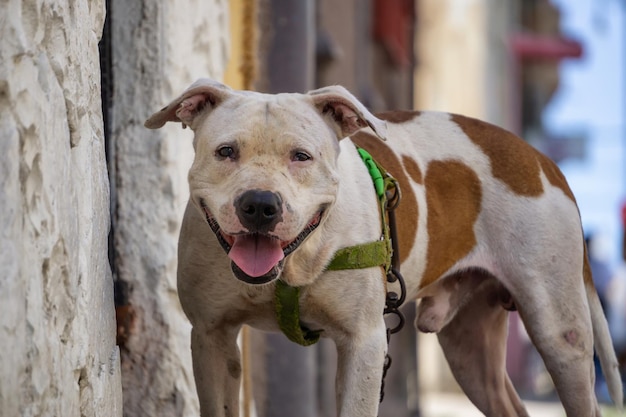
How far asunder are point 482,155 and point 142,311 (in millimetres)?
1585

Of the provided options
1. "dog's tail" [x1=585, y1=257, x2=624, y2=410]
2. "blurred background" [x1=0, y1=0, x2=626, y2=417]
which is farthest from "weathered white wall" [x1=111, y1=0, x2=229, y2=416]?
"dog's tail" [x1=585, y1=257, x2=624, y2=410]

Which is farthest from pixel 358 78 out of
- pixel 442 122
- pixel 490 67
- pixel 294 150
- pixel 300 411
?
pixel 490 67

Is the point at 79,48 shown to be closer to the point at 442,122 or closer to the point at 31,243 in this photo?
the point at 31,243

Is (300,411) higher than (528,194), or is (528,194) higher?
(528,194)

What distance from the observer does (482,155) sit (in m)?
5.52

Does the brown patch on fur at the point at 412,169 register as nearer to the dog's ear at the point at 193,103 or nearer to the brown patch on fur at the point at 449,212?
the brown patch on fur at the point at 449,212

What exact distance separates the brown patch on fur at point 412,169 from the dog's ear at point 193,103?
40.0 inches

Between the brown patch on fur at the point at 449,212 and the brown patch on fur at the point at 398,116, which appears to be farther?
the brown patch on fur at the point at 398,116

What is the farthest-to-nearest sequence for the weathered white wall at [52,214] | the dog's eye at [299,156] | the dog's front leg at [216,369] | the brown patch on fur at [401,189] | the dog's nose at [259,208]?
the brown patch on fur at [401,189] → the dog's front leg at [216,369] → the dog's eye at [299,156] → the dog's nose at [259,208] → the weathered white wall at [52,214]

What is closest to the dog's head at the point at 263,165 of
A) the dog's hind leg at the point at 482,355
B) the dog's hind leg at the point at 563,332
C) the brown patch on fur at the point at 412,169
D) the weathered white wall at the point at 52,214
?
the weathered white wall at the point at 52,214

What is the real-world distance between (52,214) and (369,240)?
131 cm

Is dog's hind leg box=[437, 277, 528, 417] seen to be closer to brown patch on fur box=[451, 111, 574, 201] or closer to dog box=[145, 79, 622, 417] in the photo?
dog box=[145, 79, 622, 417]

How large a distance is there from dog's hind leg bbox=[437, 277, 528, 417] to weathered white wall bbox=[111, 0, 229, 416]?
1.20 metres

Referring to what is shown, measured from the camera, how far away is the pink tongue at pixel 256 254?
4211 mm
